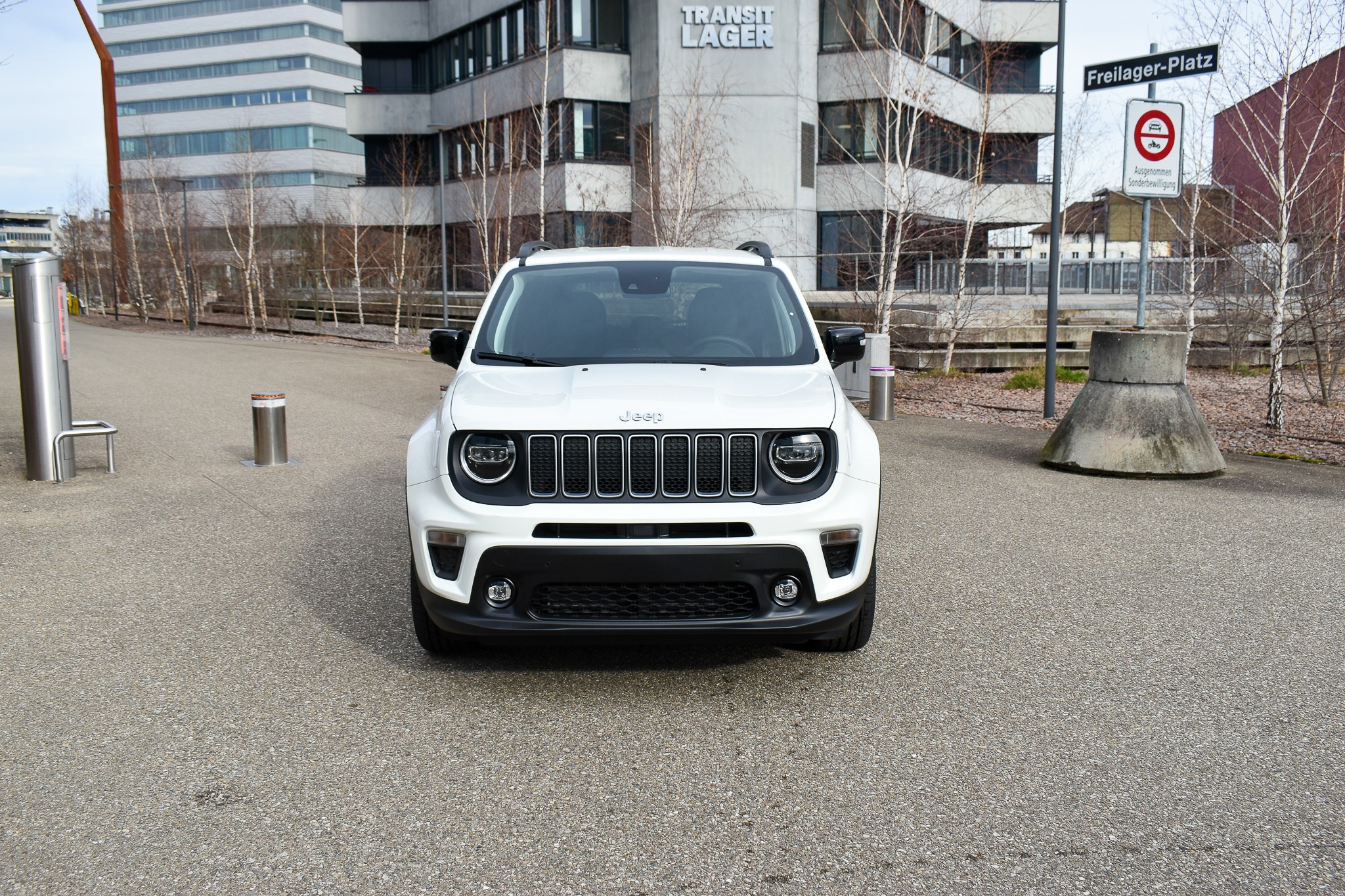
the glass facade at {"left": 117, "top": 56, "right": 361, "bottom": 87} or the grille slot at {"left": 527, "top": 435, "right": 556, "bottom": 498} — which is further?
the glass facade at {"left": 117, "top": 56, "right": 361, "bottom": 87}

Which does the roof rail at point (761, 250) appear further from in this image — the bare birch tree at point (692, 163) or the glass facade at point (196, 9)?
the glass facade at point (196, 9)

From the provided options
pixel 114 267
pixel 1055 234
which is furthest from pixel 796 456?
pixel 114 267

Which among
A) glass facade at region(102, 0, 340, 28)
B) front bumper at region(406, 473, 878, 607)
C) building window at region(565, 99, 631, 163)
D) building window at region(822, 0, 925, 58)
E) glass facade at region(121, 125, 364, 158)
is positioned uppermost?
glass facade at region(102, 0, 340, 28)

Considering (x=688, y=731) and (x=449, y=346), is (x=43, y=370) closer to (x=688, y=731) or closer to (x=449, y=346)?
(x=449, y=346)

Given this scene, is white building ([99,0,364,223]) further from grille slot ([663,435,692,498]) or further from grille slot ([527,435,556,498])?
grille slot ([663,435,692,498])

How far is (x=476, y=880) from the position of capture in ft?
10.9

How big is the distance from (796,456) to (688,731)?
1.13 m

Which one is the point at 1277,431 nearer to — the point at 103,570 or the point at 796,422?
the point at 796,422

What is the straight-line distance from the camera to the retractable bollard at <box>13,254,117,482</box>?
397 inches

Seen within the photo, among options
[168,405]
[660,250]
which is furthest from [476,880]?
[168,405]

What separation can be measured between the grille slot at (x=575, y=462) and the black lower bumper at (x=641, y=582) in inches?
10.6

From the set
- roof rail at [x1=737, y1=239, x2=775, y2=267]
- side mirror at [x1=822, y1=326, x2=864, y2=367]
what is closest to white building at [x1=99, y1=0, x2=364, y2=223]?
roof rail at [x1=737, y1=239, x2=775, y2=267]

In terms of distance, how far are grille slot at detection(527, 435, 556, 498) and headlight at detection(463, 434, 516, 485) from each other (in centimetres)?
9

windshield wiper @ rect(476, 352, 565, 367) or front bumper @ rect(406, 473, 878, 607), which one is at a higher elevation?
windshield wiper @ rect(476, 352, 565, 367)
